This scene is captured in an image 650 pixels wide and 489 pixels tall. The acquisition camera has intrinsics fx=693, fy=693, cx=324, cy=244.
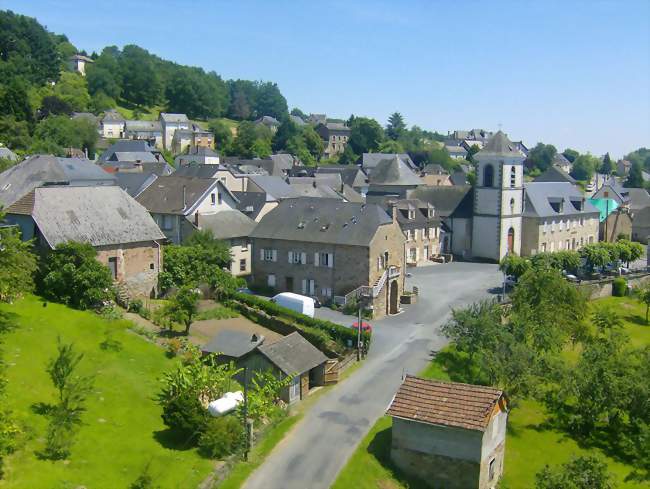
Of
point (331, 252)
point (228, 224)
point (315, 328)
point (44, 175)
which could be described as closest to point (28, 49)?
point (44, 175)

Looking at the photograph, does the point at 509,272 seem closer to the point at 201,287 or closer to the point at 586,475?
the point at 201,287

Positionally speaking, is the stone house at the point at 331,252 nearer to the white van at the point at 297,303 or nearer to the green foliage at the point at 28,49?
the white van at the point at 297,303

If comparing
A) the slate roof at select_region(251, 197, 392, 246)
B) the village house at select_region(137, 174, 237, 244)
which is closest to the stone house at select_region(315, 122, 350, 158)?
the village house at select_region(137, 174, 237, 244)

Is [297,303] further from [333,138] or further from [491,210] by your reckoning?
[333,138]

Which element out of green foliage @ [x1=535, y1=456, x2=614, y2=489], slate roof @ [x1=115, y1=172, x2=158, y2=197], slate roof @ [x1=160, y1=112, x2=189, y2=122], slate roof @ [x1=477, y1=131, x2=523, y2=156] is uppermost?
slate roof @ [x1=160, y1=112, x2=189, y2=122]

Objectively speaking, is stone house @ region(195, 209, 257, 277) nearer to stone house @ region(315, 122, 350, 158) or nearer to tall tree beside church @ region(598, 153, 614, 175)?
stone house @ region(315, 122, 350, 158)

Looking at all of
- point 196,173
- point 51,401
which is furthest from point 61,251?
point 196,173
